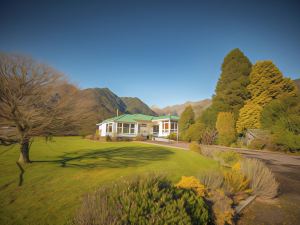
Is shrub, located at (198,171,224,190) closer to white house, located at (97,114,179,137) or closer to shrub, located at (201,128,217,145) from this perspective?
shrub, located at (201,128,217,145)

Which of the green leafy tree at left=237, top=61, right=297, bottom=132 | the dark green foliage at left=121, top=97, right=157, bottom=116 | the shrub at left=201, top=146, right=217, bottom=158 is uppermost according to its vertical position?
the dark green foliage at left=121, top=97, right=157, bottom=116

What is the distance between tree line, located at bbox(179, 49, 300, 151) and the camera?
20656mm

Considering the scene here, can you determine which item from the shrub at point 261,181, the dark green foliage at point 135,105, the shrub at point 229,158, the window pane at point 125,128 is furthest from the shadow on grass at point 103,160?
the dark green foliage at point 135,105

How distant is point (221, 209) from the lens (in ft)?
13.1

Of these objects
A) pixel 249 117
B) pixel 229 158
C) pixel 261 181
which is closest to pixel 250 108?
pixel 249 117

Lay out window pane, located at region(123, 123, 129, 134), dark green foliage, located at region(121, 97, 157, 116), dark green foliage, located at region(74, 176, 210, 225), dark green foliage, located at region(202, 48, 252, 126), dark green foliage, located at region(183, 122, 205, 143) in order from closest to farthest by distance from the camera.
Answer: dark green foliage, located at region(74, 176, 210, 225), dark green foliage, located at region(183, 122, 205, 143), dark green foliage, located at region(202, 48, 252, 126), window pane, located at region(123, 123, 129, 134), dark green foliage, located at region(121, 97, 157, 116)

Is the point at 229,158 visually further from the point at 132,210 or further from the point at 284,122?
the point at 284,122

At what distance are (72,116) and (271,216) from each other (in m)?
9.20

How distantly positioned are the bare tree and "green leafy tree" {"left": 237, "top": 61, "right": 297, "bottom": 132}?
2757 cm

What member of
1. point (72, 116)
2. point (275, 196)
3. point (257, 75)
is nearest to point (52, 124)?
point (72, 116)

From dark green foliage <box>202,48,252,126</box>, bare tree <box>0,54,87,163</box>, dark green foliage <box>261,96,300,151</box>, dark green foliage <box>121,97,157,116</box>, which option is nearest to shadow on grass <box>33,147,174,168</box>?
bare tree <box>0,54,87,163</box>

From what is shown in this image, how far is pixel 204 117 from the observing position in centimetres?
3331

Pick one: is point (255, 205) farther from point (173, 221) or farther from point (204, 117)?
point (204, 117)

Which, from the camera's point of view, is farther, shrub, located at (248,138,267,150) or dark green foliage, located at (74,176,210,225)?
shrub, located at (248,138,267,150)
